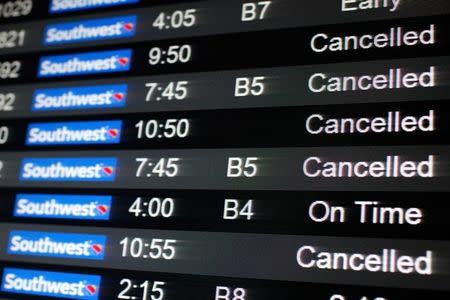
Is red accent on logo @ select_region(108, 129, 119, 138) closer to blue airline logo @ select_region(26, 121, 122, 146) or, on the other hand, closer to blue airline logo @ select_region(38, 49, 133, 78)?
blue airline logo @ select_region(26, 121, 122, 146)

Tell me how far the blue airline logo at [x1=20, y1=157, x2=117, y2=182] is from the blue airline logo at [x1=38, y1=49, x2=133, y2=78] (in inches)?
10.9

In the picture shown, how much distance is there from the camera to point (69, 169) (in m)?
1.70

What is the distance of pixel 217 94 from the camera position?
1587mm

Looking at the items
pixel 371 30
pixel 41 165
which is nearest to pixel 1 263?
pixel 41 165

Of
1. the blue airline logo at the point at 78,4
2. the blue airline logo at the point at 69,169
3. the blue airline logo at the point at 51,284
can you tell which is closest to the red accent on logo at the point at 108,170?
the blue airline logo at the point at 69,169

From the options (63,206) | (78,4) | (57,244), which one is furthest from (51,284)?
(78,4)

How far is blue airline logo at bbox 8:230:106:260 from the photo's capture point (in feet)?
5.22

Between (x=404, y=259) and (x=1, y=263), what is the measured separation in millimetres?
1111

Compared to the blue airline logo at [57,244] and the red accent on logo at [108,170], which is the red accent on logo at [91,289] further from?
the red accent on logo at [108,170]

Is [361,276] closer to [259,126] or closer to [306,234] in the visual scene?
[306,234]

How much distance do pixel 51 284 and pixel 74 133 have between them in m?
0.43

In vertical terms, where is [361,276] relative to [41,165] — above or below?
below

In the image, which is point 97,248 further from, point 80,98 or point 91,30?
point 91,30

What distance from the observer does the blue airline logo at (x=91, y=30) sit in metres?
1.79
